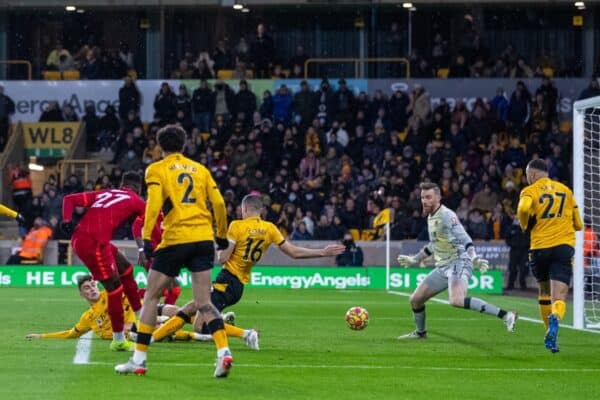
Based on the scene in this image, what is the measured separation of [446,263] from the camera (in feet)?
54.8

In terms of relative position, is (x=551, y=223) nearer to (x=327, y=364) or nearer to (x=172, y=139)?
(x=327, y=364)

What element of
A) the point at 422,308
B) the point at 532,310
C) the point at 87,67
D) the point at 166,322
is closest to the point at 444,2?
the point at 87,67

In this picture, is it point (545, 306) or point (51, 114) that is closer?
point (545, 306)

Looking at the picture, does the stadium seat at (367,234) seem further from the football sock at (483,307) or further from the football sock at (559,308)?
the football sock at (559,308)

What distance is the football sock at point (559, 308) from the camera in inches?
576

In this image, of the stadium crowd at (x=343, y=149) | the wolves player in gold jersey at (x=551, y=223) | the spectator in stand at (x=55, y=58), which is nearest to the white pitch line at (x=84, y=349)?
the wolves player in gold jersey at (x=551, y=223)

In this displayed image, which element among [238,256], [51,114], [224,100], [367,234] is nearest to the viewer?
[238,256]

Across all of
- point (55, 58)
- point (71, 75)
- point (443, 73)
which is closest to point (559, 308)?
point (443, 73)

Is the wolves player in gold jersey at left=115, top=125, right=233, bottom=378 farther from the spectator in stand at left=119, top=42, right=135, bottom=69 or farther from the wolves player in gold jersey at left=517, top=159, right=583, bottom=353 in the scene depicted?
the spectator in stand at left=119, top=42, right=135, bottom=69

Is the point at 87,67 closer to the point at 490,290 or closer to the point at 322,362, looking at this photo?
the point at 490,290

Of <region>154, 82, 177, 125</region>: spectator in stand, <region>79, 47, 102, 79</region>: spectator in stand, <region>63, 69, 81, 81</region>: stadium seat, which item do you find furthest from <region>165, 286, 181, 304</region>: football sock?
<region>63, 69, 81, 81</region>: stadium seat

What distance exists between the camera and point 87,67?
39.3 metres

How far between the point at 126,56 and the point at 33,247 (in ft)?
32.1

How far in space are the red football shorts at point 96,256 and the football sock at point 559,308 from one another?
4.88 meters
